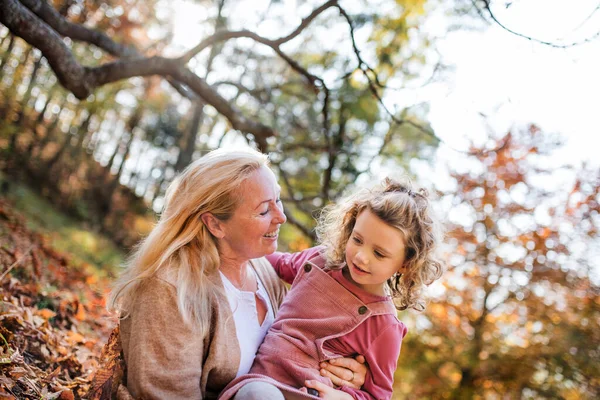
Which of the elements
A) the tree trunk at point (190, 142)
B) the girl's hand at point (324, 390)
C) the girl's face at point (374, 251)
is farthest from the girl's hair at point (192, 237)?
the tree trunk at point (190, 142)

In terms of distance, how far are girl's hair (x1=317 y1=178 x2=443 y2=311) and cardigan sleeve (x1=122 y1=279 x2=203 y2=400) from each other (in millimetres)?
965

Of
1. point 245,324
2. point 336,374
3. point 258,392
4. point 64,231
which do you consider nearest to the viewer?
point 258,392

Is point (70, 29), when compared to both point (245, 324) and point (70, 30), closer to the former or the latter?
point (70, 30)

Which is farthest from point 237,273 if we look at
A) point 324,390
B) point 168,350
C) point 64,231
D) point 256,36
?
point 64,231

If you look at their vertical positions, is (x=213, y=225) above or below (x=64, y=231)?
above

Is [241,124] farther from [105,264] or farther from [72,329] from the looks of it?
[105,264]

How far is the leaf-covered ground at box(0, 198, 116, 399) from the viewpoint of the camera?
7.90 ft

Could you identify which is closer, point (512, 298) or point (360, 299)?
point (360, 299)

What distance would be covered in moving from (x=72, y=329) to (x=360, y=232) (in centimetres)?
235

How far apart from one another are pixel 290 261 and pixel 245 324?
69 centimetres

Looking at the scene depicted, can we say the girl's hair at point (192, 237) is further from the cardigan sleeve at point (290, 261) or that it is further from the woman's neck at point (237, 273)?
→ the cardigan sleeve at point (290, 261)

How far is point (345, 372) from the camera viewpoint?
2.40 meters

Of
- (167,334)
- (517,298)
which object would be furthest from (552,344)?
(167,334)

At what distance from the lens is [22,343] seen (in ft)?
9.38
